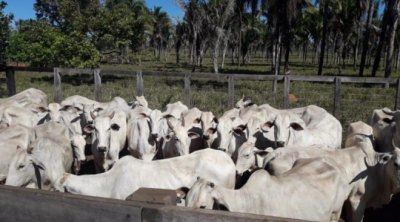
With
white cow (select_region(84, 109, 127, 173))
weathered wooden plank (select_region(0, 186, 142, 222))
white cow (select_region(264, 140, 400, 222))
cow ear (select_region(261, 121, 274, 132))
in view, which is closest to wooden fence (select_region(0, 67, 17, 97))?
white cow (select_region(84, 109, 127, 173))

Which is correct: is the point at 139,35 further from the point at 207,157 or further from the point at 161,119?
the point at 207,157

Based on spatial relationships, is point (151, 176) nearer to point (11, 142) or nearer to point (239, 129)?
point (239, 129)

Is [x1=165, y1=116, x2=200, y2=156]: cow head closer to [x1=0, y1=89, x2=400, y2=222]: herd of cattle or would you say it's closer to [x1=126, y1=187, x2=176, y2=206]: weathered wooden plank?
[x1=0, y1=89, x2=400, y2=222]: herd of cattle

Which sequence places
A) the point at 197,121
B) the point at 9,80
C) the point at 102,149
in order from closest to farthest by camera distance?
the point at 102,149
the point at 197,121
the point at 9,80

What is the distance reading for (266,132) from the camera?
7.20 meters

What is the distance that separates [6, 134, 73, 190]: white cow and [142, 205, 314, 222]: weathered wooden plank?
340 cm

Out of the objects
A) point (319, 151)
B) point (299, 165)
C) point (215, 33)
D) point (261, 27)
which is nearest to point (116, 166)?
point (299, 165)

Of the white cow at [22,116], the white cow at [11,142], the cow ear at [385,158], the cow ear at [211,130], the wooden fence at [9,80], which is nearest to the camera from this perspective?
the cow ear at [385,158]

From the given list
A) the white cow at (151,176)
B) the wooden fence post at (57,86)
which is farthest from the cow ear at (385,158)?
the wooden fence post at (57,86)

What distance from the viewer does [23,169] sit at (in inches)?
200

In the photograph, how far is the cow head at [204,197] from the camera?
3.69 meters

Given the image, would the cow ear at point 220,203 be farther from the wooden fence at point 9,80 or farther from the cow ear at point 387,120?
the wooden fence at point 9,80

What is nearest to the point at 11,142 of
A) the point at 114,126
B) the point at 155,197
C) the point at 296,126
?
the point at 114,126

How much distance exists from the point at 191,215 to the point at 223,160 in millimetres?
3180
